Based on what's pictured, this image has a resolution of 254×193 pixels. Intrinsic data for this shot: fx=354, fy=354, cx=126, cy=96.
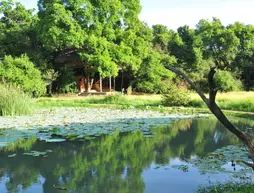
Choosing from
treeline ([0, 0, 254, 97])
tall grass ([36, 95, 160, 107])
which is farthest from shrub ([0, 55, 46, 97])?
tall grass ([36, 95, 160, 107])

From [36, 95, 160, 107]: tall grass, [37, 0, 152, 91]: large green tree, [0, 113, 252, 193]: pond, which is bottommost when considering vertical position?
[0, 113, 252, 193]: pond

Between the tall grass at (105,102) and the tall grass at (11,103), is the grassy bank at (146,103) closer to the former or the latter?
the tall grass at (105,102)

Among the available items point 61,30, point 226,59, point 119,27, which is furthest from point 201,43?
point 61,30

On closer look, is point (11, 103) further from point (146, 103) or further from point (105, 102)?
point (146, 103)

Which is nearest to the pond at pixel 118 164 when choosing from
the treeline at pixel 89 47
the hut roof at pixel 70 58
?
the treeline at pixel 89 47

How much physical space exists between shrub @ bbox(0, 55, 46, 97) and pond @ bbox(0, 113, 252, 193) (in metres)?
13.6

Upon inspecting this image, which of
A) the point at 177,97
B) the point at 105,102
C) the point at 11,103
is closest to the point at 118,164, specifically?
the point at 11,103

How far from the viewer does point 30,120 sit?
12.8 meters

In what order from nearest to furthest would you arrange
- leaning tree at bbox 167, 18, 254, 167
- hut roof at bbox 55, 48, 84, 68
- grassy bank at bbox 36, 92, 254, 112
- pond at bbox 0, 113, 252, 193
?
pond at bbox 0, 113, 252, 193 < grassy bank at bbox 36, 92, 254, 112 < hut roof at bbox 55, 48, 84, 68 < leaning tree at bbox 167, 18, 254, 167

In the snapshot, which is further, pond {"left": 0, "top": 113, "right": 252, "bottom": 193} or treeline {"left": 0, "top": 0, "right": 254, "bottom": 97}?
treeline {"left": 0, "top": 0, "right": 254, "bottom": 97}

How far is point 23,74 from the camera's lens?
23578mm

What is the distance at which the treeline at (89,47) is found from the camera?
23906 mm

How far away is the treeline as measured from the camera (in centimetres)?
2391

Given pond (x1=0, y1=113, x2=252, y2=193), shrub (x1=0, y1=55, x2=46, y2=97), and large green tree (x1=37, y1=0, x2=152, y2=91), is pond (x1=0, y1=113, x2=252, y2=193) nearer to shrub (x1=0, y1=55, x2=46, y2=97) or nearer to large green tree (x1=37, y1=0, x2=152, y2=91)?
shrub (x1=0, y1=55, x2=46, y2=97)
